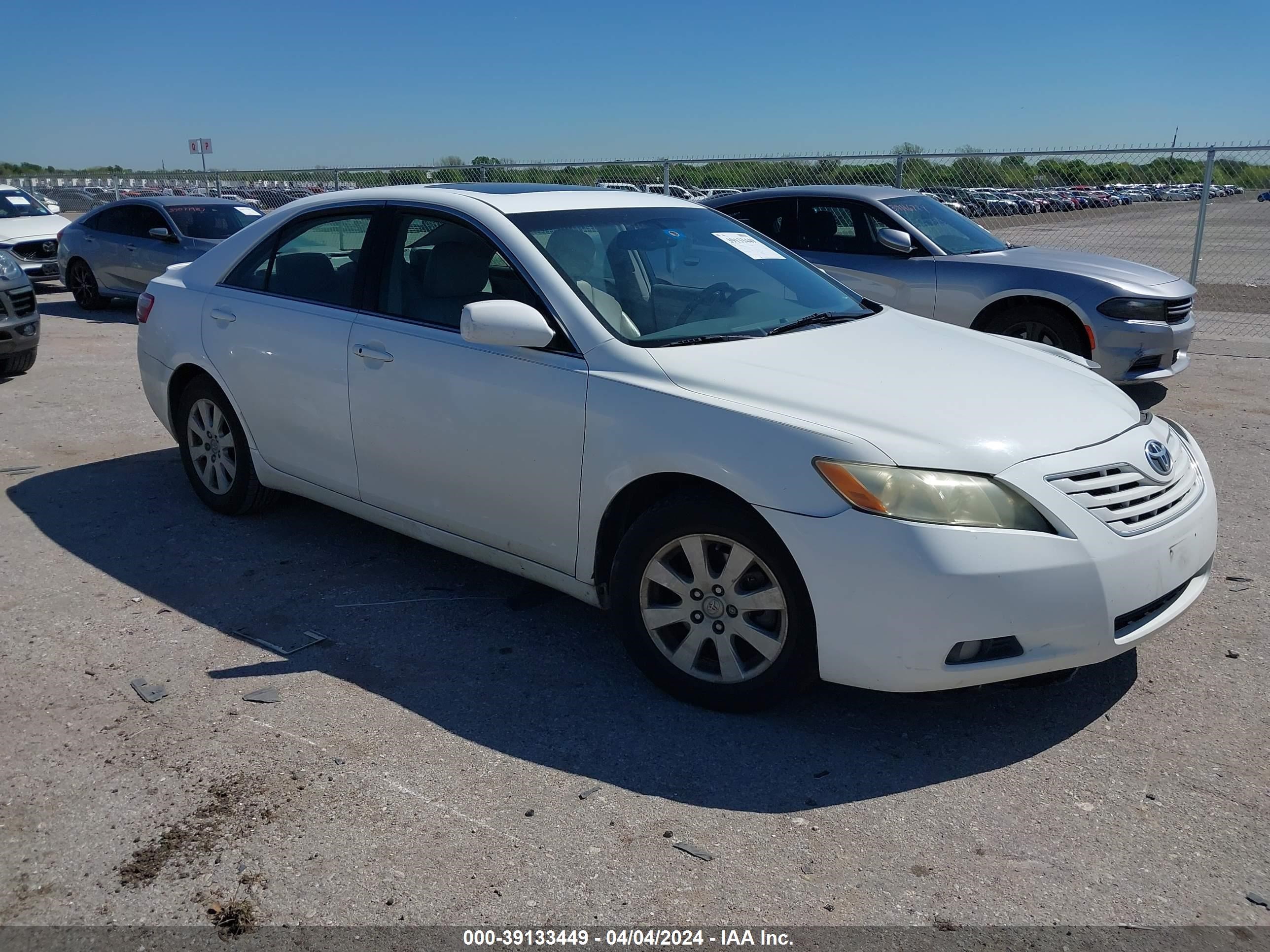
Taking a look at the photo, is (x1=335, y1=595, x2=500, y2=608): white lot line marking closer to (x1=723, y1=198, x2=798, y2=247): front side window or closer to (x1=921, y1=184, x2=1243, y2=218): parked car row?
(x1=723, y1=198, x2=798, y2=247): front side window

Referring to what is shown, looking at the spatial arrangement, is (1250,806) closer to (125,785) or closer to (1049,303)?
(125,785)

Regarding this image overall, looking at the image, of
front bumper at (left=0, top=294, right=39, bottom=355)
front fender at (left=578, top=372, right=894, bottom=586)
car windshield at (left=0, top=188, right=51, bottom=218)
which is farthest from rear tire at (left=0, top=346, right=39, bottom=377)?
car windshield at (left=0, top=188, right=51, bottom=218)

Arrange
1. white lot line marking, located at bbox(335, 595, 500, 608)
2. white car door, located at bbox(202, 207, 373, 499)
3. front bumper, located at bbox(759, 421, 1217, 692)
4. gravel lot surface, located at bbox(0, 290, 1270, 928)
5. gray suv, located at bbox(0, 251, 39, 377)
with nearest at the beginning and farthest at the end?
gravel lot surface, located at bbox(0, 290, 1270, 928) → front bumper, located at bbox(759, 421, 1217, 692) → white lot line marking, located at bbox(335, 595, 500, 608) → white car door, located at bbox(202, 207, 373, 499) → gray suv, located at bbox(0, 251, 39, 377)

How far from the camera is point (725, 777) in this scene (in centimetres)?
326

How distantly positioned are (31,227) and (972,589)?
17185 millimetres

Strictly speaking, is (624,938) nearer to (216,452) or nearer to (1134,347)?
(216,452)

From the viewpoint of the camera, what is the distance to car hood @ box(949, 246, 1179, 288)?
8.00 m

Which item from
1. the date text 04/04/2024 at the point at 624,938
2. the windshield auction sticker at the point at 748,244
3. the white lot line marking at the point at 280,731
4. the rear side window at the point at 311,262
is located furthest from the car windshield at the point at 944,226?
the date text 04/04/2024 at the point at 624,938

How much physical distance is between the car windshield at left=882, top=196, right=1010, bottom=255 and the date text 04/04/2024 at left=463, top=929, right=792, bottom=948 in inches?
275

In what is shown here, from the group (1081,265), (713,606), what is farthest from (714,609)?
(1081,265)

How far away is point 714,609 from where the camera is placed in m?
3.53

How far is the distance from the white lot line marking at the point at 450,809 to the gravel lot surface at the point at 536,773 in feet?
0.05

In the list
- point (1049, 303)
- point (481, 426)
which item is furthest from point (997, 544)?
point (1049, 303)

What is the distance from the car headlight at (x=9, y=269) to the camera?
9031 millimetres
